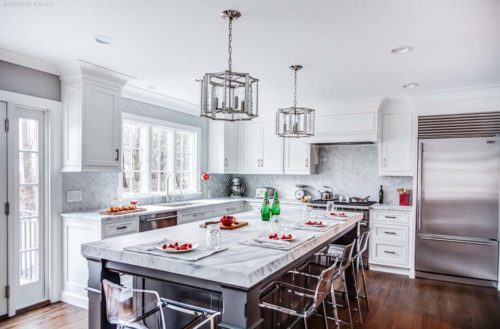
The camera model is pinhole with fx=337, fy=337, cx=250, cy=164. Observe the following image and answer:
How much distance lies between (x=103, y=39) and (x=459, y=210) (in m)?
4.46

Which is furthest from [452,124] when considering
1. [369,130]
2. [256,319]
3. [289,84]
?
[256,319]

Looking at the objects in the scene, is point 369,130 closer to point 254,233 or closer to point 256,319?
point 254,233

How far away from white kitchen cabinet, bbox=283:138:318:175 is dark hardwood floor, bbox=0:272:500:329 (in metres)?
2.06

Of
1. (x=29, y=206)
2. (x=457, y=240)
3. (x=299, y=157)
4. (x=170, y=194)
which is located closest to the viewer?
(x=29, y=206)

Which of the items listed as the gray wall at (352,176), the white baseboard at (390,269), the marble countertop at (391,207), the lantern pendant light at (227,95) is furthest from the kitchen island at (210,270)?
the gray wall at (352,176)

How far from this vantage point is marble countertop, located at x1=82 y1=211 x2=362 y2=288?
1584 millimetres

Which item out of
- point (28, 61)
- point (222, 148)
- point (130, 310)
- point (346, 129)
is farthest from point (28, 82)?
point (346, 129)

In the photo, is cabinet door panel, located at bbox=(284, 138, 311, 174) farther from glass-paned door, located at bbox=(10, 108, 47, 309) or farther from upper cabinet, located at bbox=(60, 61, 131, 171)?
glass-paned door, located at bbox=(10, 108, 47, 309)

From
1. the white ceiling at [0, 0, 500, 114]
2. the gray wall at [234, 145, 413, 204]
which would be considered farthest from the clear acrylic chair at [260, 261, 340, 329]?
the gray wall at [234, 145, 413, 204]

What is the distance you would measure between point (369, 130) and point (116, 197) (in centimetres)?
362

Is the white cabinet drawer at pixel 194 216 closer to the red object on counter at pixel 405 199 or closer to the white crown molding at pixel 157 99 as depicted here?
the white crown molding at pixel 157 99

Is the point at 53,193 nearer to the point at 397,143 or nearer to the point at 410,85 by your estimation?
the point at 410,85

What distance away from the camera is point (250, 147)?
6109mm

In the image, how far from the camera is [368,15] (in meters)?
2.31
